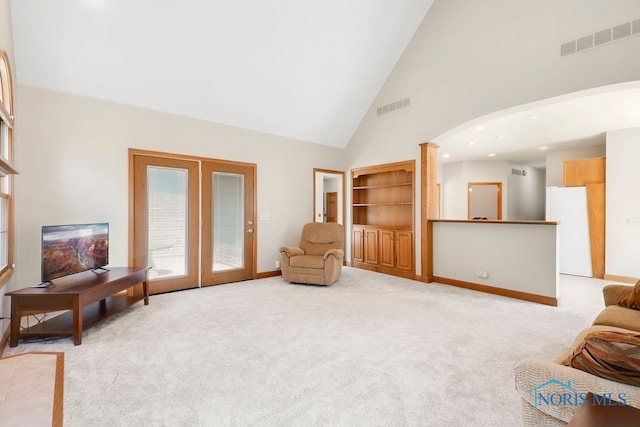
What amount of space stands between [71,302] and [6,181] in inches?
58.3

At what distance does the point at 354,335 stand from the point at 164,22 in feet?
13.6

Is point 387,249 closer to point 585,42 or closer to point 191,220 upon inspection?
point 191,220

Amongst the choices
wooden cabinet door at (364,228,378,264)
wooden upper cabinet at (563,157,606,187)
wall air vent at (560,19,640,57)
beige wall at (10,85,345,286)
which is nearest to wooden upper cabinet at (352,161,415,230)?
wooden cabinet door at (364,228,378,264)

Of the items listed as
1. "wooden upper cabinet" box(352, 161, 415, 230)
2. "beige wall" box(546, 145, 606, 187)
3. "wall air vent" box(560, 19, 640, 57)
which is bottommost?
"wooden upper cabinet" box(352, 161, 415, 230)

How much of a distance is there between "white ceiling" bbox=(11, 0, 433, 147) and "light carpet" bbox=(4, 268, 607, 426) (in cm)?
297

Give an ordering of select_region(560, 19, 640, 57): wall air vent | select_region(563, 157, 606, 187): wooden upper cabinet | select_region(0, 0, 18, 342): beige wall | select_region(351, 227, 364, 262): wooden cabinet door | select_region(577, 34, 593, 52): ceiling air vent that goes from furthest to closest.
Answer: select_region(351, 227, 364, 262): wooden cabinet door, select_region(563, 157, 606, 187): wooden upper cabinet, select_region(577, 34, 593, 52): ceiling air vent, select_region(560, 19, 640, 57): wall air vent, select_region(0, 0, 18, 342): beige wall

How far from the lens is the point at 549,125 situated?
5.16m


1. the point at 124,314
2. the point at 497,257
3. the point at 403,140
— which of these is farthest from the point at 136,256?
the point at 497,257

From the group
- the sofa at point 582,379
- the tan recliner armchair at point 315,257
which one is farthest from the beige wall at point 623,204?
the sofa at point 582,379

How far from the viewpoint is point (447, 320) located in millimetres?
3289

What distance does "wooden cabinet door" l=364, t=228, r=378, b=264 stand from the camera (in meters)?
6.12

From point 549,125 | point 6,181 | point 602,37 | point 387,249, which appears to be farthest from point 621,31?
point 6,181

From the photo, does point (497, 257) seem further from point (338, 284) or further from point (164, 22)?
point (164, 22)

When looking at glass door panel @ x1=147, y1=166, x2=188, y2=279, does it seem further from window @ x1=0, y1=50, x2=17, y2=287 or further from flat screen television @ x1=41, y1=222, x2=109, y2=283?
window @ x1=0, y1=50, x2=17, y2=287
